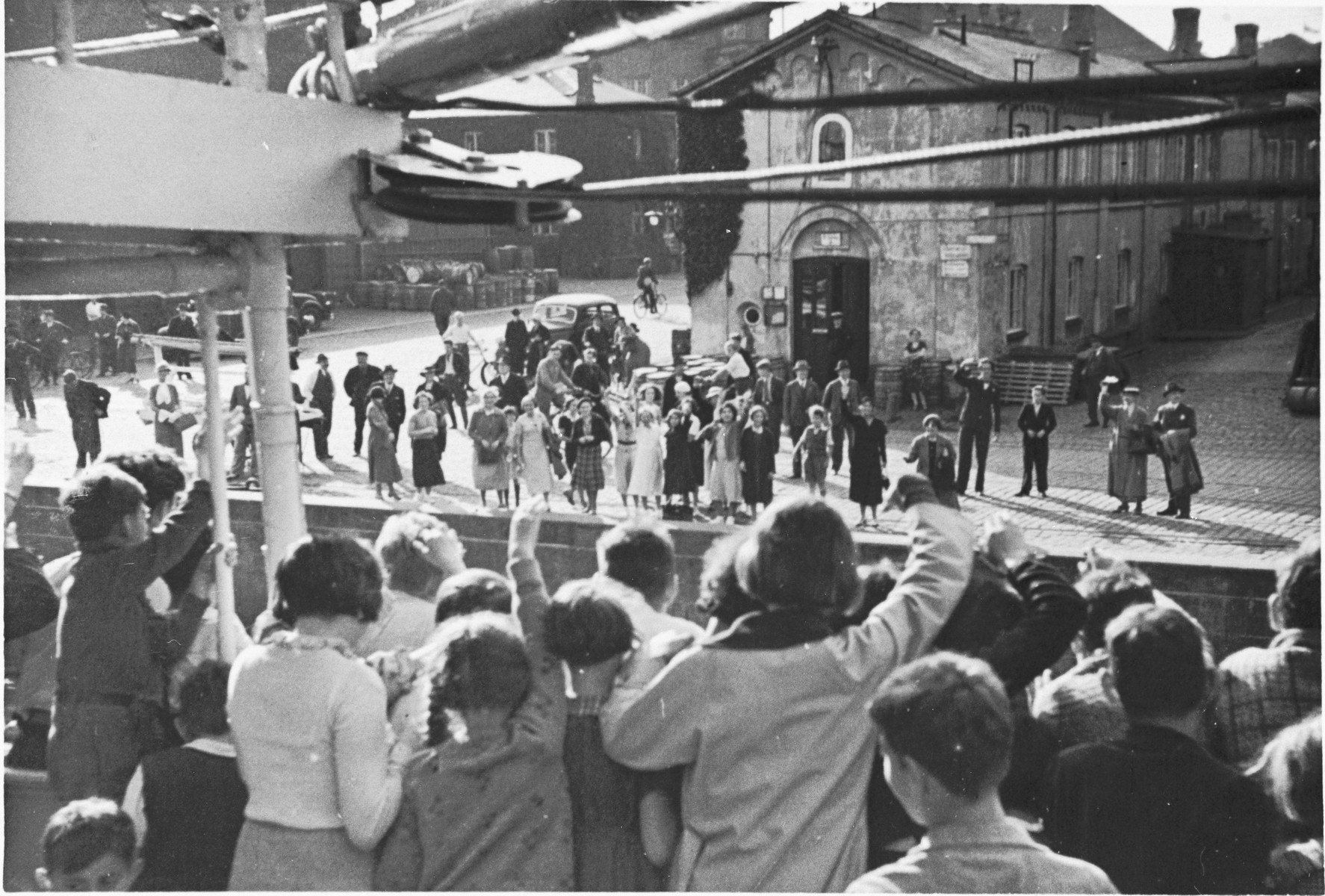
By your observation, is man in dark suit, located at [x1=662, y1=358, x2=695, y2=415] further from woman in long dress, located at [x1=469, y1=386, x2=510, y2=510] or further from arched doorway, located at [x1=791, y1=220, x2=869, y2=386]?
woman in long dress, located at [x1=469, y1=386, x2=510, y2=510]

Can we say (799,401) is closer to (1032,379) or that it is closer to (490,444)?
(1032,379)

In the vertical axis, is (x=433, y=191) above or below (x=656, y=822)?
above

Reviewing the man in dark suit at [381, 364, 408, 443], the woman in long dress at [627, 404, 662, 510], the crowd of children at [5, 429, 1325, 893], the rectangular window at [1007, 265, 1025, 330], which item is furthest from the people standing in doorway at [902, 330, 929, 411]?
the man in dark suit at [381, 364, 408, 443]

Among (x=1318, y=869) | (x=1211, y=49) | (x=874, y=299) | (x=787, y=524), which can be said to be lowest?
(x=1318, y=869)

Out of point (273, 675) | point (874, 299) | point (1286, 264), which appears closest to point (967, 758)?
point (273, 675)

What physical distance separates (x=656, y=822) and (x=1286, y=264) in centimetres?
224

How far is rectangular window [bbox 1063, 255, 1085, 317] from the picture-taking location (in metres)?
4.11

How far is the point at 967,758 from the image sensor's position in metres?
2.01

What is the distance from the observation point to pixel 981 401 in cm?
433

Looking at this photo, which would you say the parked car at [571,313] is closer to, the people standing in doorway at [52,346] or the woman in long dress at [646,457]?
the woman in long dress at [646,457]

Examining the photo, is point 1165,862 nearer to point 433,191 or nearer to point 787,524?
point 787,524

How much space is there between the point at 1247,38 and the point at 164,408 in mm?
3561

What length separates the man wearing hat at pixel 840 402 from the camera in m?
4.50

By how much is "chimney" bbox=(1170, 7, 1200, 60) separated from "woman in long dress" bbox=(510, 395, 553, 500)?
2327 millimetres
